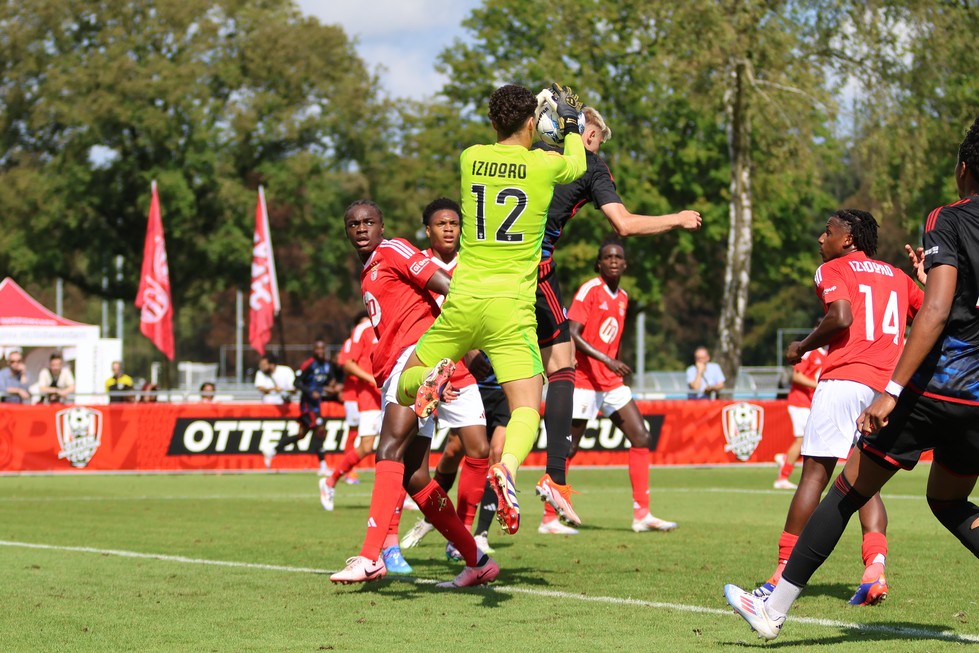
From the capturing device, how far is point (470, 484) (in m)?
9.33

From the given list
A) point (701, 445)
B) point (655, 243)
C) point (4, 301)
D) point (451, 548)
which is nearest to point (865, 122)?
point (701, 445)

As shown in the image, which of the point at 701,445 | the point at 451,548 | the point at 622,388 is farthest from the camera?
the point at 701,445

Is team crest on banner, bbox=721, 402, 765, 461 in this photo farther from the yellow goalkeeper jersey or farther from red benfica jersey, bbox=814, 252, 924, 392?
the yellow goalkeeper jersey

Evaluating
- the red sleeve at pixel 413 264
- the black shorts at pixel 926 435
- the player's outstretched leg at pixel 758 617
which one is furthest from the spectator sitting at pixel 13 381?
the black shorts at pixel 926 435

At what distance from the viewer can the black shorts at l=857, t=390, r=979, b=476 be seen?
18.9ft

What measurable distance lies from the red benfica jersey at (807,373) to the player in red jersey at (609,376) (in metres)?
4.41

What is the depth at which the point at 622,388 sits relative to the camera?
12836 mm

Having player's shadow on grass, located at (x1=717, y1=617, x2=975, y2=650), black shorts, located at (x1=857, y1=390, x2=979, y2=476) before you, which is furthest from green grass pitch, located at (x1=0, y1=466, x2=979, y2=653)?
black shorts, located at (x1=857, y1=390, x2=979, y2=476)

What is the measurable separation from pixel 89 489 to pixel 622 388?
32.5ft

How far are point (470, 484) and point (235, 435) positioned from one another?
15733mm

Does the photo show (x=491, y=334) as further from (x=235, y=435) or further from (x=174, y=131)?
(x=174, y=131)

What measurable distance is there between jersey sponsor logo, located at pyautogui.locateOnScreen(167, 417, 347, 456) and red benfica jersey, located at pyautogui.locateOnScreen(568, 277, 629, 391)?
12031mm

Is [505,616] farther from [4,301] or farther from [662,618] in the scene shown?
[4,301]

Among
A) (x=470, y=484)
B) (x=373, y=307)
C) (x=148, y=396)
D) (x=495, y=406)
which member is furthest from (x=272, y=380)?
(x=373, y=307)
